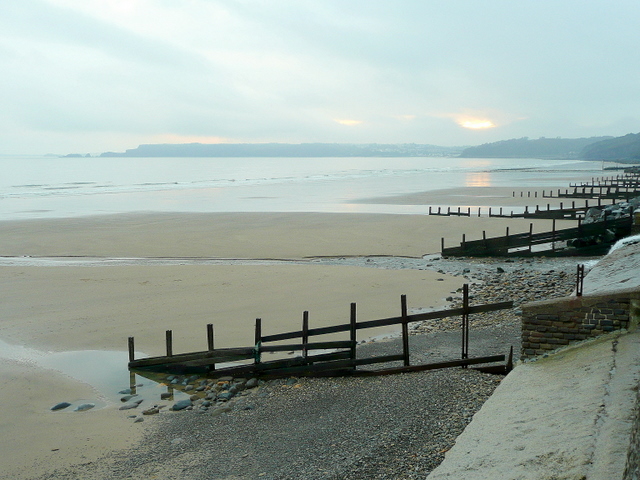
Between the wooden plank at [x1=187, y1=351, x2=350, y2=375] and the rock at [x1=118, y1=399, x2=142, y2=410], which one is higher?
the wooden plank at [x1=187, y1=351, x2=350, y2=375]

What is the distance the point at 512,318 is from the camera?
15.0m

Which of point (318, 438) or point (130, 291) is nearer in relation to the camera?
point (318, 438)

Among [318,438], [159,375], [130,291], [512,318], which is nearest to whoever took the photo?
[318,438]

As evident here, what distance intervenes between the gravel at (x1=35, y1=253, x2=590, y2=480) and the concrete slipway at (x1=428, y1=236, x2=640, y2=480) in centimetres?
77

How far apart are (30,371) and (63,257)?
17.2 meters

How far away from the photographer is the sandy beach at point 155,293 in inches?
418

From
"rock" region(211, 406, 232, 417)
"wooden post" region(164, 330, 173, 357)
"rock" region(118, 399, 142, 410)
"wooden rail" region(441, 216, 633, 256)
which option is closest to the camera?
"rock" region(211, 406, 232, 417)

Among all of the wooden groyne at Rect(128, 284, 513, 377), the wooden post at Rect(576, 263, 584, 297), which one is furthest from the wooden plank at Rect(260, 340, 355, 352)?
the wooden post at Rect(576, 263, 584, 297)

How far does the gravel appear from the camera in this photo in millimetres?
7801

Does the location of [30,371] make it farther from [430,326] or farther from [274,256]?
[274,256]

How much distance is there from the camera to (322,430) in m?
9.12

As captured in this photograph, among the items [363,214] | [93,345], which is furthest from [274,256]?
A: [363,214]

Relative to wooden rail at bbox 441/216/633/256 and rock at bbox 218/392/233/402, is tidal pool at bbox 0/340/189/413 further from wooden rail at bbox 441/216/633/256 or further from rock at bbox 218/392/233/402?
wooden rail at bbox 441/216/633/256

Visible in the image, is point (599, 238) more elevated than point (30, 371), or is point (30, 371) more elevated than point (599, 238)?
point (599, 238)
